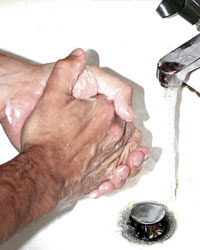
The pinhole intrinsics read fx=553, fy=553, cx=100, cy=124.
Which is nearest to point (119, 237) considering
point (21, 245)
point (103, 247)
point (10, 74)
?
point (103, 247)

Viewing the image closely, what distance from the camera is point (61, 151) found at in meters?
0.60

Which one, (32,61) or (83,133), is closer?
(83,133)

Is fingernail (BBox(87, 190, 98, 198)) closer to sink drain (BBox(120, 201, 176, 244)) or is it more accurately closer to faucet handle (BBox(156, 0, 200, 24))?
sink drain (BBox(120, 201, 176, 244))

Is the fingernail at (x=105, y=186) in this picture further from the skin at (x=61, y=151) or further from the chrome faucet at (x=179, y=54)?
the chrome faucet at (x=179, y=54)

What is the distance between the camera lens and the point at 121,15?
0.74 metres

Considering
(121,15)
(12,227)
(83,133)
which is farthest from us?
(121,15)

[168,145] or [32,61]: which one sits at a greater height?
[32,61]

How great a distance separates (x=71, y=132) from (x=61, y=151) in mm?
30

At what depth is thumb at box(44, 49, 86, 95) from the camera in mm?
625

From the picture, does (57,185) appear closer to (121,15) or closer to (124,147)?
(124,147)

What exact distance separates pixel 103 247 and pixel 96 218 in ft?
0.16

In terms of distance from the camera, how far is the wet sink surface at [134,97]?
0.73 meters

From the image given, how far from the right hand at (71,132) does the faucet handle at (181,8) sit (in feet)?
0.40

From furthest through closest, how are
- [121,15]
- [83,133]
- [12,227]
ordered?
[121,15] < [83,133] < [12,227]
